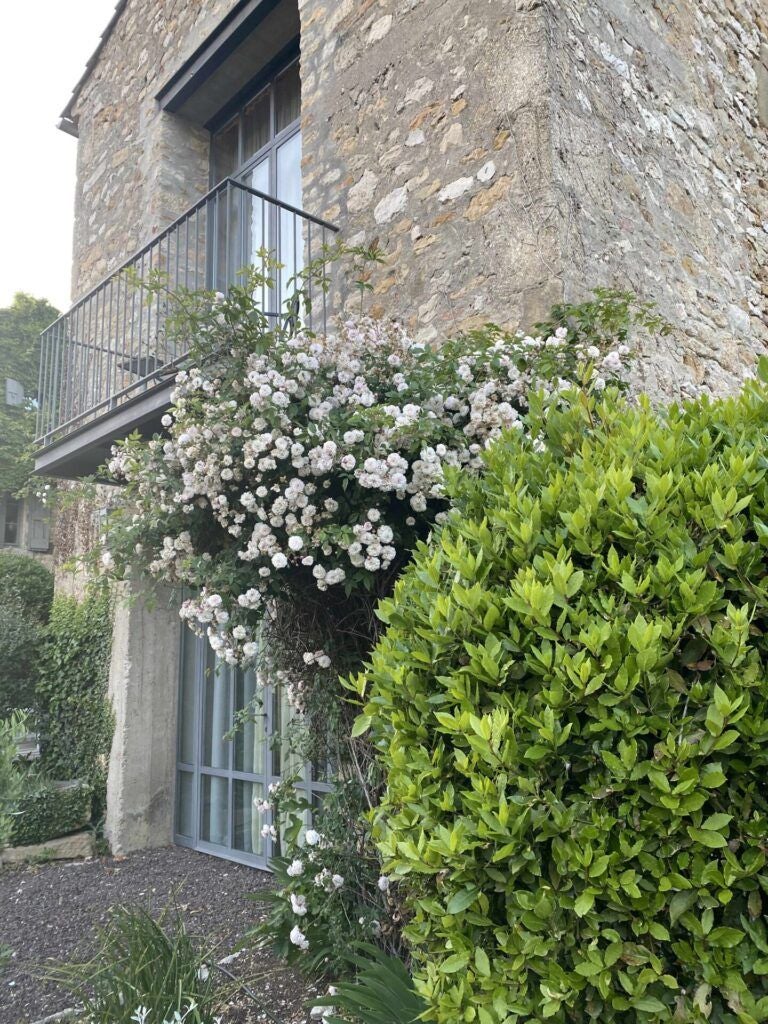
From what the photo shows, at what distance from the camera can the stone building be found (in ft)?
11.5

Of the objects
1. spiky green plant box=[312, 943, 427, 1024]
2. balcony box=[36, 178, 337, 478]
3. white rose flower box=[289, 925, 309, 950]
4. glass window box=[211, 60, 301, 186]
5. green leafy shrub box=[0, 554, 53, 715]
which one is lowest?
white rose flower box=[289, 925, 309, 950]

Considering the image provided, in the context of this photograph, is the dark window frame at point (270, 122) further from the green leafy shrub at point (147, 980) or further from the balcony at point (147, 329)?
the green leafy shrub at point (147, 980)

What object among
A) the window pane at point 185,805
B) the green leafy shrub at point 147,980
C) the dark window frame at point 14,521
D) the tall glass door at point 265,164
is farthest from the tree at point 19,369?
the green leafy shrub at point 147,980

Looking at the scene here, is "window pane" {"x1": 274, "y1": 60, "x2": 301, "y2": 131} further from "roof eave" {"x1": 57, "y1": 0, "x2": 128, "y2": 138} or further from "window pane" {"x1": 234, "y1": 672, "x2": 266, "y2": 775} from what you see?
"window pane" {"x1": 234, "y1": 672, "x2": 266, "y2": 775}

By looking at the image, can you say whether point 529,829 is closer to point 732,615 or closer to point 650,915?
point 650,915

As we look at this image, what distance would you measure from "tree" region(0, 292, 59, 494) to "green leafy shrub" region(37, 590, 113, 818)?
10329mm

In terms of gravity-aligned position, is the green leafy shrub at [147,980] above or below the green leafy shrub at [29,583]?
below

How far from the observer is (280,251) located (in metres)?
5.05

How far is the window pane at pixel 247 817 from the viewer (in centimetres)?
499

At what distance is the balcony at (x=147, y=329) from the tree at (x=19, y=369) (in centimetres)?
1033

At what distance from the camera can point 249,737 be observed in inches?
206

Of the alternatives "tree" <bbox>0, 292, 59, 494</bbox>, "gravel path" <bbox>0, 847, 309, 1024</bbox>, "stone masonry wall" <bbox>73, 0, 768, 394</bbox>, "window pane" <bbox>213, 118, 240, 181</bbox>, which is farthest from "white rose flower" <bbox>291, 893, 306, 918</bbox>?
"tree" <bbox>0, 292, 59, 494</bbox>

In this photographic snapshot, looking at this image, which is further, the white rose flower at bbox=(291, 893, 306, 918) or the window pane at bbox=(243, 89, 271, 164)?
the window pane at bbox=(243, 89, 271, 164)

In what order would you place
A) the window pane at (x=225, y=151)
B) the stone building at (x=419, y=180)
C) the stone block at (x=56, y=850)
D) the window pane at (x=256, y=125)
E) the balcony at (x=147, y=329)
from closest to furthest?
the stone building at (x=419, y=180)
the balcony at (x=147, y=329)
the stone block at (x=56, y=850)
the window pane at (x=256, y=125)
the window pane at (x=225, y=151)
